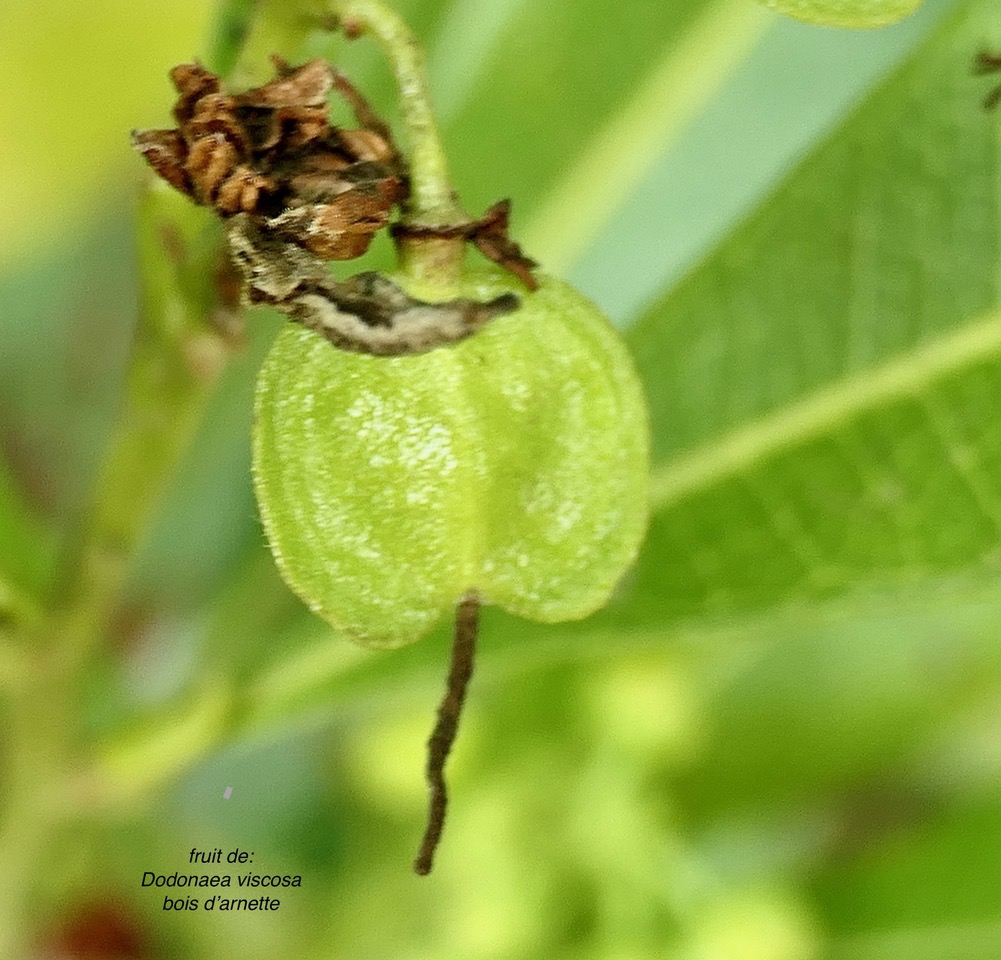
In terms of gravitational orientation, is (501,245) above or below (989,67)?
below

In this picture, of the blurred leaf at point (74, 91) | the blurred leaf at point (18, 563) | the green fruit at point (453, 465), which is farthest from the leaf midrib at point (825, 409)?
the blurred leaf at point (74, 91)

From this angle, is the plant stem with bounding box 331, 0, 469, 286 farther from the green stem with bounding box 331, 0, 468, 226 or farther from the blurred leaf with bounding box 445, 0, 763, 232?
the blurred leaf with bounding box 445, 0, 763, 232

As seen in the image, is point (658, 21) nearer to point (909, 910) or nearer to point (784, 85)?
point (784, 85)

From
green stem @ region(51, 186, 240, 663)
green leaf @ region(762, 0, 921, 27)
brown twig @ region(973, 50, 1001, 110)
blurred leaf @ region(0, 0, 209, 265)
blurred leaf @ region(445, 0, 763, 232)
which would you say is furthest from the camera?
blurred leaf @ region(0, 0, 209, 265)

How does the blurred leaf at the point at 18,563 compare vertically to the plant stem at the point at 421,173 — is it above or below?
below

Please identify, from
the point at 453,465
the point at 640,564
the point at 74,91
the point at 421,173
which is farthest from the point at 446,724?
the point at 74,91

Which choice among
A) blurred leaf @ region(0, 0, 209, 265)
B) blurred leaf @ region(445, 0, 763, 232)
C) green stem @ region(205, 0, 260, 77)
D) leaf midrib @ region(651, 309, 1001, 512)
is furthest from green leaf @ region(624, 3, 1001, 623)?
blurred leaf @ region(0, 0, 209, 265)

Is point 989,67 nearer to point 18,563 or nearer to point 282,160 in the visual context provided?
point 282,160

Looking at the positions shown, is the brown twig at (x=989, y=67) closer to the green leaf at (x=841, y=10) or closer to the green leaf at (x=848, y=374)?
the green leaf at (x=848, y=374)
